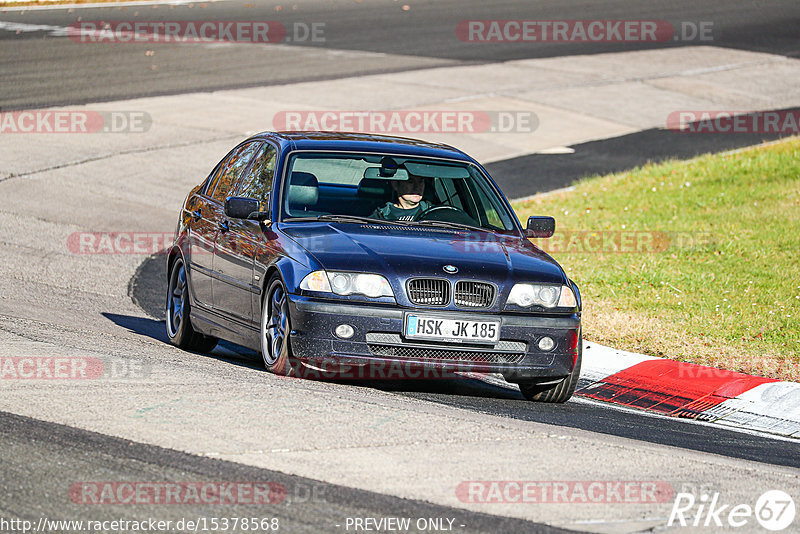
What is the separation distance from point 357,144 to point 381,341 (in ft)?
6.69

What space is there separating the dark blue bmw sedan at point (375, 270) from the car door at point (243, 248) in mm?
14

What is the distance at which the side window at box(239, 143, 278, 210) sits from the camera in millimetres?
9211

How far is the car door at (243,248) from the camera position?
880 cm

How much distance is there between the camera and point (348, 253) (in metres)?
8.04

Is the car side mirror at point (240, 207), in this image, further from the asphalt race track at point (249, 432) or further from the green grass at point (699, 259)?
the green grass at point (699, 259)

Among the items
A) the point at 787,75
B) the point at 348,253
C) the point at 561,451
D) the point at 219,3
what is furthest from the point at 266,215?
the point at 219,3

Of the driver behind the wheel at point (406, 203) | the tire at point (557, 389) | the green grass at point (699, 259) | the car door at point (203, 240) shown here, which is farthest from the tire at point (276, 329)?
the green grass at point (699, 259)

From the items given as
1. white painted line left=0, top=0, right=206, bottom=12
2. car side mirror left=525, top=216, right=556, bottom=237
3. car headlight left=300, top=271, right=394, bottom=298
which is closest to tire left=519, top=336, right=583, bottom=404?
car side mirror left=525, top=216, right=556, bottom=237

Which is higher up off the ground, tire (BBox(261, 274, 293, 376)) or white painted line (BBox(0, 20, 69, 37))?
white painted line (BBox(0, 20, 69, 37))

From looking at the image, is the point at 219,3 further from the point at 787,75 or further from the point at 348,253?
the point at 348,253

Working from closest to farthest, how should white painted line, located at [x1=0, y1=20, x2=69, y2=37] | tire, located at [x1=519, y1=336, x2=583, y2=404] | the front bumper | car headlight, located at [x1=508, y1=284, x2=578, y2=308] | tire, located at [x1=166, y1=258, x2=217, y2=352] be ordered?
the front bumper → car headlight, located at [x1=508, y1=284, x2=578, y2=308] → tire, located at [x1=519, y1=336, x2=583, y2=404] → tire, located at [x1=166, y1=258, x2=217, y2=352] → white painted line, located at [x1=0, y1=20, x2=69, y2=37]

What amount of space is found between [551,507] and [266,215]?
3948mm

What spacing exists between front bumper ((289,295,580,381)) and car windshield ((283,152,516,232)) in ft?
3.67

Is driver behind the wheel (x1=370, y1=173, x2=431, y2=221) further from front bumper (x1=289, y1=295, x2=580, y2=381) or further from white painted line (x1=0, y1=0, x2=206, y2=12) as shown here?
white painted line (x1=0, y1=0, x2=206, y2=12)
